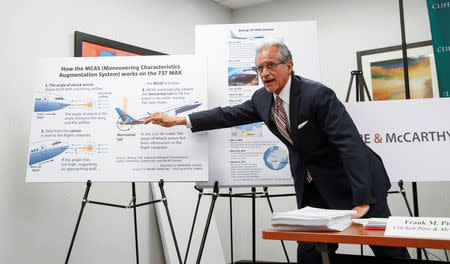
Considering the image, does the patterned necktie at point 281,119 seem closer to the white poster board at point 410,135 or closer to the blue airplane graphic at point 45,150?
the white poster board at point 410,135

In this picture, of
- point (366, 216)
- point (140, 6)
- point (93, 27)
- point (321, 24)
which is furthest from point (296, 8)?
point (366, 216)

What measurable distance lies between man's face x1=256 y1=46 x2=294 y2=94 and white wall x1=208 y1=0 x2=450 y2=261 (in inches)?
81.4

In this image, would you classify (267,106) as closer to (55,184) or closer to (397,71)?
(55,184)

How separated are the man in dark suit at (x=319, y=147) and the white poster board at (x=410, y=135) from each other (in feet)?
2.61

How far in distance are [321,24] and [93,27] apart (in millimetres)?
2174

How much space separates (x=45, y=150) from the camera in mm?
2211

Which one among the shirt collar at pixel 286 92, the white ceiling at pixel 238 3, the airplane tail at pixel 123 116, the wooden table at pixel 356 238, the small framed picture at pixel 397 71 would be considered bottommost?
the wooden table at pixel 356 238

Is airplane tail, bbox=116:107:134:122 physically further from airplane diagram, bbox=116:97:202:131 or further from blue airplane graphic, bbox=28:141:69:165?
blue airplane graphic, bbox=28:141:69:165

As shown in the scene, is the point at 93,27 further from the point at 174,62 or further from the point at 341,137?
the point at 341,137

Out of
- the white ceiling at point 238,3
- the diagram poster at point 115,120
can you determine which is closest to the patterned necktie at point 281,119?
the diagram poster at point 115,120

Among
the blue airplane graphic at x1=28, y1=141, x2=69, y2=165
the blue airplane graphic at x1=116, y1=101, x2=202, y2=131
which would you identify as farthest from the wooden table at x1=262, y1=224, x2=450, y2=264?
the blue airplane graphic at x1=28, y1=141, x2=69, y2=165

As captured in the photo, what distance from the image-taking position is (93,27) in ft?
9.88

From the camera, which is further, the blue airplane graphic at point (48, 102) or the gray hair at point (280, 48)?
the blue airplane graphic at point (48, 102)

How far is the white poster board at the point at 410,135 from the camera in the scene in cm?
254
